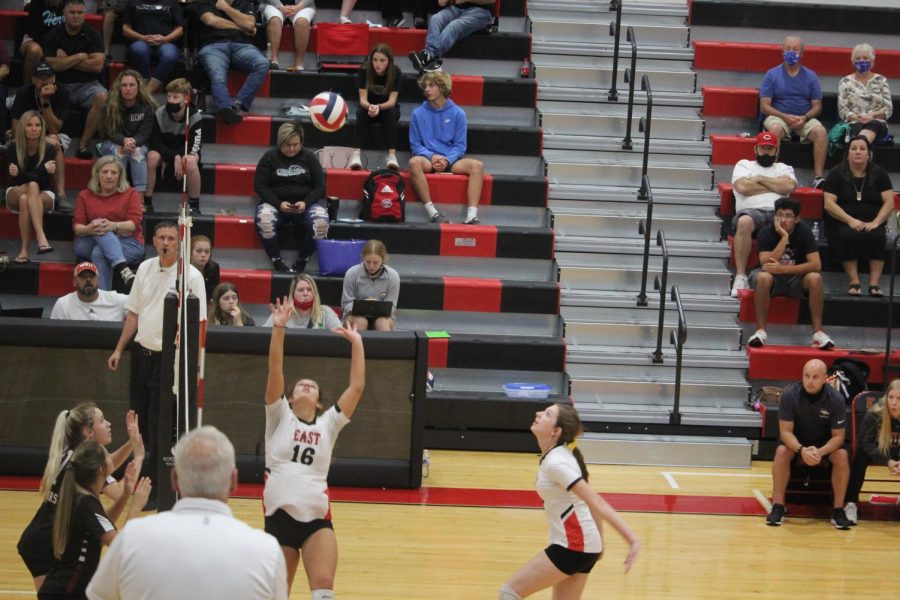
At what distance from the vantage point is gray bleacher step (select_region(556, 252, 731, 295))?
12.7 meters

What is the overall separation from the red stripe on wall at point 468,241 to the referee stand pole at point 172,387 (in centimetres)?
683

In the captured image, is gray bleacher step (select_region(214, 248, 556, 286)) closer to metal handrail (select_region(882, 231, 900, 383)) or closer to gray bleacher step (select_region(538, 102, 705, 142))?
gray bleacher step (select_region(538, 102, 705, 142))

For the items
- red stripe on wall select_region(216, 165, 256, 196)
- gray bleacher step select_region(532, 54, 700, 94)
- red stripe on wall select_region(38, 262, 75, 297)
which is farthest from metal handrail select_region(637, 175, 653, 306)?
red stripe on wall select_region(38, 262, 75, 297)

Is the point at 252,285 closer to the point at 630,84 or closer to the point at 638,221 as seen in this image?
the point at 638,221

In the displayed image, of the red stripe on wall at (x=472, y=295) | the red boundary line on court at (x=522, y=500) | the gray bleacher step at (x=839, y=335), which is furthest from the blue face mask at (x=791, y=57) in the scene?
the red boundary line on court at (x=522, y=500)

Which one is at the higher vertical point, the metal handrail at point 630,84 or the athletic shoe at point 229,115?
the metal handrail at point 630,84

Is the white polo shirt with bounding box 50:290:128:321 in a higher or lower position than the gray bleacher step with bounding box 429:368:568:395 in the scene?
higher

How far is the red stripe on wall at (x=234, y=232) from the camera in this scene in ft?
41.1

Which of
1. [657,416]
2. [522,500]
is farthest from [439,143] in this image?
[522,500]

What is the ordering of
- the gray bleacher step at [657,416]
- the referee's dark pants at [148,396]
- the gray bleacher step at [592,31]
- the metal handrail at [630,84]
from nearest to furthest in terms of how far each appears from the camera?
1. the referee's dark pants at [148,396]
2. the gray bleacher step at [657,416]
3. the metal handrail at [630,84]
4. the gray bleacher step at [592,31]

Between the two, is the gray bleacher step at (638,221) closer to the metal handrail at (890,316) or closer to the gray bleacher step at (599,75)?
the metal handrail at (890,316)

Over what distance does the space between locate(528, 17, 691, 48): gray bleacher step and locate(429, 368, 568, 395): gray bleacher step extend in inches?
182

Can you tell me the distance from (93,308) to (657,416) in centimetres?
496

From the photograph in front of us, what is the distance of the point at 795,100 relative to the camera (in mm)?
13641
